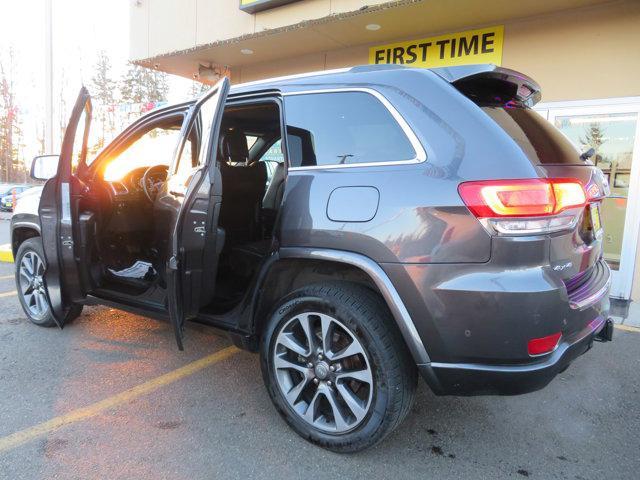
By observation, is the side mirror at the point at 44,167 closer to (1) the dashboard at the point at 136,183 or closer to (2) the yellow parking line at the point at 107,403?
(1) the dashboard at the point at 136,183

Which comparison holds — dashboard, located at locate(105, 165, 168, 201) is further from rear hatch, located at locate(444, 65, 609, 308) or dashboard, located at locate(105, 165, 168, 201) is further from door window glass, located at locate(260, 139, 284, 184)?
rear hatch, located at locate(444, 65, 609, 308)

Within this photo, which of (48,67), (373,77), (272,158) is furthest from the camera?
(48,67)

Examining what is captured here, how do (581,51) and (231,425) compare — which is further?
(581,51)

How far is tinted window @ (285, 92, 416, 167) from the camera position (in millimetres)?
2283

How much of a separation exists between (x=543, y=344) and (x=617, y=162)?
16.7ft

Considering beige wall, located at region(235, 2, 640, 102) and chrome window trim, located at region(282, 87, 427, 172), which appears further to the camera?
beige wall, located at region(235, 2, 640, 102)

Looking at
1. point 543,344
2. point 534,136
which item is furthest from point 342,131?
point 543,344

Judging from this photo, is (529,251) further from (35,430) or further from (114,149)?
(114,149)

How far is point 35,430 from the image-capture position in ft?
8.39

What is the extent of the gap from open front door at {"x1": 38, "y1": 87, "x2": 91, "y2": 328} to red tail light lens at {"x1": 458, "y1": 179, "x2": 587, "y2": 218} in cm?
278

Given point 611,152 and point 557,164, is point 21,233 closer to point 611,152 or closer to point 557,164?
point 557,164

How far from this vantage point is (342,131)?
2492 millimetres

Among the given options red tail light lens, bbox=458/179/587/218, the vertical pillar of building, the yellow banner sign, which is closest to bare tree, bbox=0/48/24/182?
the vertical pillar of building

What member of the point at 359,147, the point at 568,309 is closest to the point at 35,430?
Answer: the point at 359,147
